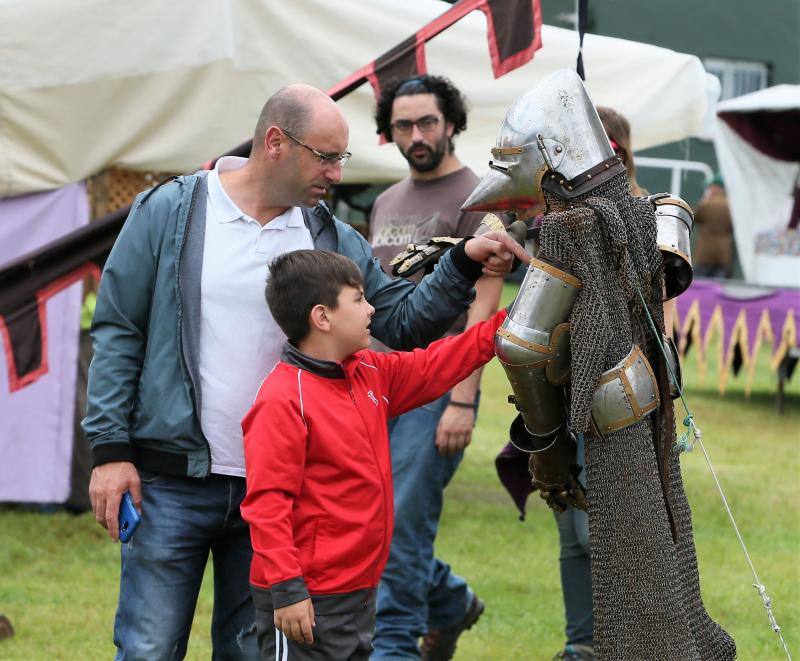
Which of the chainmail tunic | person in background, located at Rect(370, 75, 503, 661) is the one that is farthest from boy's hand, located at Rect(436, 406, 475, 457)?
the chainmail tunic

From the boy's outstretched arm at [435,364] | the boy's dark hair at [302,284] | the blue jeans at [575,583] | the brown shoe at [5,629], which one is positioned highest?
the boy's dark hair at [302,284]

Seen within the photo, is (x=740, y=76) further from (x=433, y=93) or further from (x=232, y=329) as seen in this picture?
(x=232, y=329)

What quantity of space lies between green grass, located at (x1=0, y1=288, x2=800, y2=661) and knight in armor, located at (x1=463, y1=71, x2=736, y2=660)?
1978 mm

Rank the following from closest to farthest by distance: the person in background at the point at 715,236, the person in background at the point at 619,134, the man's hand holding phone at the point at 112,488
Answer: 1. the man's hand holding phone at the point at 112,488
2. the person in background at the point at 619,134
3. the person in background at the point at 715,236

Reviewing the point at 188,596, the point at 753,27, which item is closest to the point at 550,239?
the point at 188,596

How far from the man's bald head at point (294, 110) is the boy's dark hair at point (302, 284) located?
320 mm

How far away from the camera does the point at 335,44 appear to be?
6164 millimetres

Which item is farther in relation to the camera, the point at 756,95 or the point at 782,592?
the point at 756,95

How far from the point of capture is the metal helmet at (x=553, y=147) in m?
2.70

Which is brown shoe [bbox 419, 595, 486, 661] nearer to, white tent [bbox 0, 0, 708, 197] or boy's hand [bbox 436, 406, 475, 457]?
boy's hand [bbox 436, 406, 475, 457]

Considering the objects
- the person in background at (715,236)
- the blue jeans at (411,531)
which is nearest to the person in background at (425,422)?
the blue jeans at (411,531)

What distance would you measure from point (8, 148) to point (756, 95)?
904 centimetres

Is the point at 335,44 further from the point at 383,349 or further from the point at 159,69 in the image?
the point at 383,349

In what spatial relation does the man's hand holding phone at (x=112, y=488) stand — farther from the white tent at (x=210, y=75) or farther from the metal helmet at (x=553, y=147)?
the white tent at (x=210, y=75)
